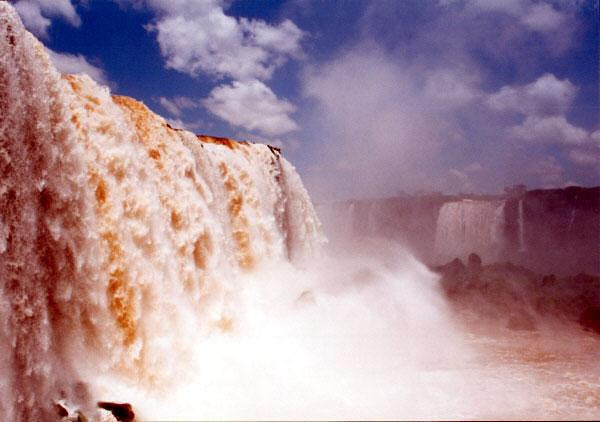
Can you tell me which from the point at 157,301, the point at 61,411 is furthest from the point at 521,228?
the point at 61,411

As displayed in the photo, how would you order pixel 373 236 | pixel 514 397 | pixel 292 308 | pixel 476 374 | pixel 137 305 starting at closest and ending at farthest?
pixel 137 305 < pixel 514 397 < pixel 476 374 < pixel 292 308 < pixel 373 236

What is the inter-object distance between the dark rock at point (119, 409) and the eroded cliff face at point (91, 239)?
6.6 inches

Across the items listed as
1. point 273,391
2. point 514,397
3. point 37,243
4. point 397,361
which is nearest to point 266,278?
point 397,361

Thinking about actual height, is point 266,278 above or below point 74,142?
below

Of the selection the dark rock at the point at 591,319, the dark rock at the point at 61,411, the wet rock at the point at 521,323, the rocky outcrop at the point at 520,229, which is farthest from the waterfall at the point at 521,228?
the dark rock at the point at 61,411

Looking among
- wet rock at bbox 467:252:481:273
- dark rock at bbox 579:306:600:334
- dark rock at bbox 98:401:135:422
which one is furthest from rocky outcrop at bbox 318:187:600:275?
dark rock at bbox 98:401:135:422

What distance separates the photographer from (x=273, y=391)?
6723 millimetres

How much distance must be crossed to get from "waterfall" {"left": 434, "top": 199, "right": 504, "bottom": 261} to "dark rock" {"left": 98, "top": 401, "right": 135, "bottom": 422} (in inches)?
930

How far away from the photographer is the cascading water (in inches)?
181

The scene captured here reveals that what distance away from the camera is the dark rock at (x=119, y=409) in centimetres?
488

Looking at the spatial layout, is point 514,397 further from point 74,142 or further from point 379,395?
point 74,142

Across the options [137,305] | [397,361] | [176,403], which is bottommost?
[176,403]

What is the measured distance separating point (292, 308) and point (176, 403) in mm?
4624

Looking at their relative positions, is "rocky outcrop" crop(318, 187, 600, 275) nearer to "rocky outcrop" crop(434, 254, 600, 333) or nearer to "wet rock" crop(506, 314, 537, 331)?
"rocky outcrop" crop(434, 254, 600, 333)
